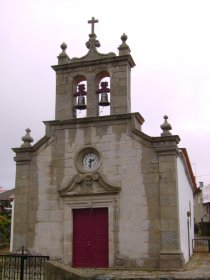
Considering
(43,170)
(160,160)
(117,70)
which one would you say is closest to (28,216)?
(43,170)

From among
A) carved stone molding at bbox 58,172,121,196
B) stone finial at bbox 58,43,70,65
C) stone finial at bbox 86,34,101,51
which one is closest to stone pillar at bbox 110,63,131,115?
stone finial at bbox 86,34,101,51

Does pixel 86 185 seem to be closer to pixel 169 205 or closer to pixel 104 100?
pixel 169 205

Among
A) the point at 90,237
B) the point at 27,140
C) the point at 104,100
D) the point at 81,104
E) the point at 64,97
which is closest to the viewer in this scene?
the point at 90,237

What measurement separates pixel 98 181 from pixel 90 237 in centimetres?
201

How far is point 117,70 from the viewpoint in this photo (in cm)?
1656

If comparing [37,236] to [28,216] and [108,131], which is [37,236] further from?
[108,131]

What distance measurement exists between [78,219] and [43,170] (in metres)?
2.31

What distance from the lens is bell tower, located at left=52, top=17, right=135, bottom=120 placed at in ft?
53.9

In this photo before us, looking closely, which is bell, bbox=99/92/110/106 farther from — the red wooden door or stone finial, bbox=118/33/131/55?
the red wooden door

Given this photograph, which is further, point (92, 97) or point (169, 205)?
point (92, 97)

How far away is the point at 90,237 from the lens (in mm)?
15703

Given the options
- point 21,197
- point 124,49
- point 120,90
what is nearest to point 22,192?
point 21,197

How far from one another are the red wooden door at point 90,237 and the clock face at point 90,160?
1.60m

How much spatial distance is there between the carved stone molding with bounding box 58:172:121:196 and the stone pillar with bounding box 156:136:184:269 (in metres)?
1.73
